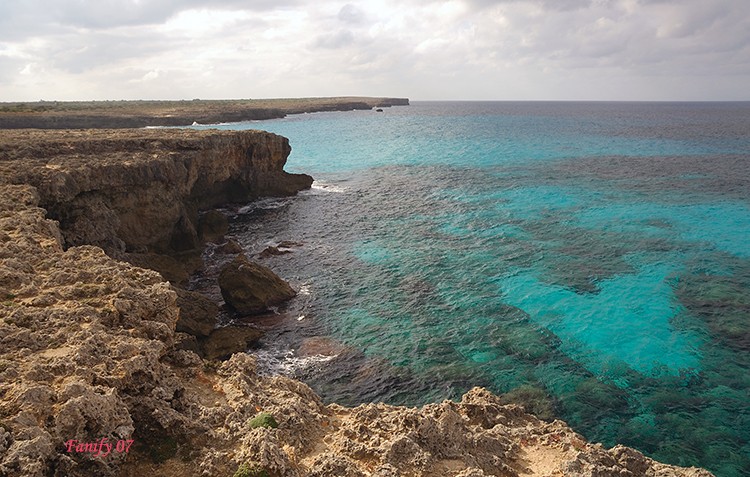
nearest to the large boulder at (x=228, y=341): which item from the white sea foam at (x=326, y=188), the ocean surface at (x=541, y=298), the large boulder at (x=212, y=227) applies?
the ocean surface at (x=541, y=298)

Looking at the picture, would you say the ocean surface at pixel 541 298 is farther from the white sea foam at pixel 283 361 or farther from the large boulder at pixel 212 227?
the large boulder at pixel 212 227

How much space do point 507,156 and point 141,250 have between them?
281 feet

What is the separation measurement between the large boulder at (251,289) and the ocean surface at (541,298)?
188cm

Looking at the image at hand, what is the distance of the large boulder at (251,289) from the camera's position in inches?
1401

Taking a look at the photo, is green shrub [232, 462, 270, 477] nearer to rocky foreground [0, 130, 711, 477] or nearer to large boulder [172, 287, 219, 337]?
rocky foreground [0, 130, 711, 477]

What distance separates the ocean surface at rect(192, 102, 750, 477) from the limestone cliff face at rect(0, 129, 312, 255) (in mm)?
7781

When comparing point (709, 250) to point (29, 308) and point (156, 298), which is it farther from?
point (29, 308)

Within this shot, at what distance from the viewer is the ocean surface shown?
25500mm

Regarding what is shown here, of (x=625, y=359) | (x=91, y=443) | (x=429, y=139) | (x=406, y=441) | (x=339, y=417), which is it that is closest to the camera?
(x=91, y=443)

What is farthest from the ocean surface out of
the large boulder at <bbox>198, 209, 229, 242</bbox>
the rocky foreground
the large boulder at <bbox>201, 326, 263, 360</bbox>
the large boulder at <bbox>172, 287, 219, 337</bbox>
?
the rocky foreground

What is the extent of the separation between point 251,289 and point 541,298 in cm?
2302

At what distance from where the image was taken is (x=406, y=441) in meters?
14.3

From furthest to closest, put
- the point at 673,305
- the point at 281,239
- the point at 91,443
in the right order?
the point at 281,239 → the point at 673,305 → the point at 91,443

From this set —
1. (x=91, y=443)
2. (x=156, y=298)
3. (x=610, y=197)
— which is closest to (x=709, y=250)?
(x=610, y=197)
